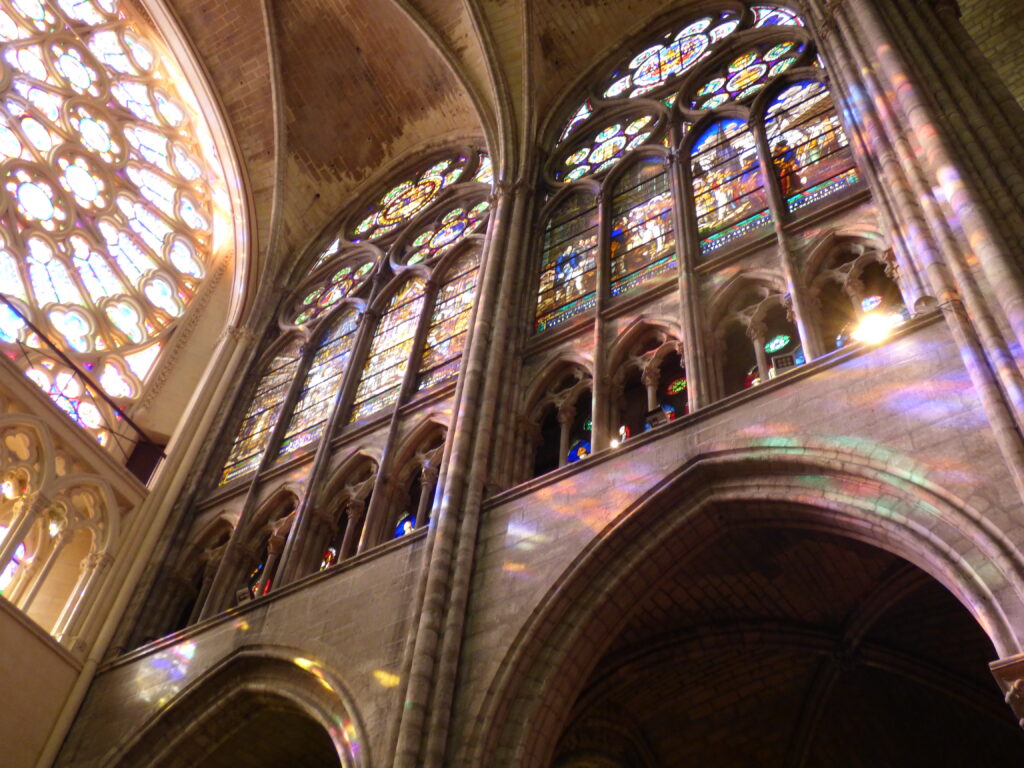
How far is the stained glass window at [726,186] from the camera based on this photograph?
9547 mm

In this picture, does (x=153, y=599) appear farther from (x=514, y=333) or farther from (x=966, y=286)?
(x=966, y=286)

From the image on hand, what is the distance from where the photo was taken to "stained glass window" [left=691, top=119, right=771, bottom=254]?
9.55 meters

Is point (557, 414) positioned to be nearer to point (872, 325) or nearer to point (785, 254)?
point (785, 254)

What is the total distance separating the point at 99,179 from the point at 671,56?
7506mm

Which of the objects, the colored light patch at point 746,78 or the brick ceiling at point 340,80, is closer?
the colored light patch at point 746,78

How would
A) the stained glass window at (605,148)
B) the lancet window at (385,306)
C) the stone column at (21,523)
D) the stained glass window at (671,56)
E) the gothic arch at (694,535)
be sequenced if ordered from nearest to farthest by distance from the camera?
the gothic arch at (694,535) < the stone column at (21,523) < the lancet window at (385,306) < the stained glass window at (605,148) < the stained glass window at (671,56)

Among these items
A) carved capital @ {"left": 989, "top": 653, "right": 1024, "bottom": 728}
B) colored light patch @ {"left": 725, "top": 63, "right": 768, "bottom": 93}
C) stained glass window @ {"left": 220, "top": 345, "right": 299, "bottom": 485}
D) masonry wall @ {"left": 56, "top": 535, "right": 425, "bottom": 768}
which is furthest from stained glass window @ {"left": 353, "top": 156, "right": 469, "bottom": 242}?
carved capital @ {"left": 989, "top": 653, "right": 1024, "bottom": 728}

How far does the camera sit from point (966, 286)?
6176 mm

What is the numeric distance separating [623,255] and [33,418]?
5.93m

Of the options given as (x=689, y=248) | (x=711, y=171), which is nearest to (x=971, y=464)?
(x=689, y=248)

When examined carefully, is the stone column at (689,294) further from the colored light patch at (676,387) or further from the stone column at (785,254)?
the stone column at (785,254)

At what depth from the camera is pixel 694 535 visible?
7160 mm

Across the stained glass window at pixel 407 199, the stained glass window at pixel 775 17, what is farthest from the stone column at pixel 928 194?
the stained glass window at pixel 407 199

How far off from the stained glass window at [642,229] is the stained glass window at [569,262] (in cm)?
26
